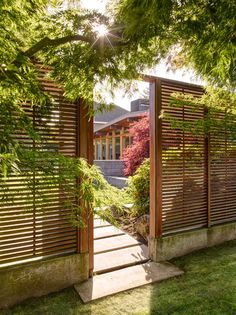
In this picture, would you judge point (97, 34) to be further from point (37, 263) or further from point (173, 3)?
point (37, 263)

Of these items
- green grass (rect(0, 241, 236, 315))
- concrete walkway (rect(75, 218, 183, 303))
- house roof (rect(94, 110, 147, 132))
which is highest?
house roof (rect(94, 110, 147, 132))

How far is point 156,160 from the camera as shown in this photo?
449 cm

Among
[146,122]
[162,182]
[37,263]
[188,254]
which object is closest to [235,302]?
[188,254]

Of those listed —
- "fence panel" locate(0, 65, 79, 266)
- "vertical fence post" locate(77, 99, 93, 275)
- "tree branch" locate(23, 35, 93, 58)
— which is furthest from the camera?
"vertical fence post" locate(77, 99, 93, 275)

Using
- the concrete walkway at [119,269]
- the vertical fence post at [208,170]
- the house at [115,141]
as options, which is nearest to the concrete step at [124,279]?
the concrete walkway at [119,269]

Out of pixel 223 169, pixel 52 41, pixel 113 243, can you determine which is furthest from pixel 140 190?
pixel 52 41

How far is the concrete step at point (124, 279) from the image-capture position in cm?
347

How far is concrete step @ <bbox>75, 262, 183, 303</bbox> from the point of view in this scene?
3.47m

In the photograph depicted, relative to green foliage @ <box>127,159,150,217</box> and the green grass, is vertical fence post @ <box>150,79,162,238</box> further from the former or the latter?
green foliage @ <box>127,159,150,217</box>

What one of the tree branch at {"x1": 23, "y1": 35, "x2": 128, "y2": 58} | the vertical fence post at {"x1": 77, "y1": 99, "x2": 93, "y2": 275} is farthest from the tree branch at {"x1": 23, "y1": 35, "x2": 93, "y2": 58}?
the vertical fence post at {"x1": 77, "y1": 99, "x2": 93, "y2": 275}

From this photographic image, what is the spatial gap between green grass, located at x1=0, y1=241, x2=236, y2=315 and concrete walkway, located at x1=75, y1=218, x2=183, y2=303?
12 cm

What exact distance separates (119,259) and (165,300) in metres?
1.26

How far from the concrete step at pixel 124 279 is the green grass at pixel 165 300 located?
9 cm

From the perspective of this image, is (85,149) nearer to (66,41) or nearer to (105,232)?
(66,41)
